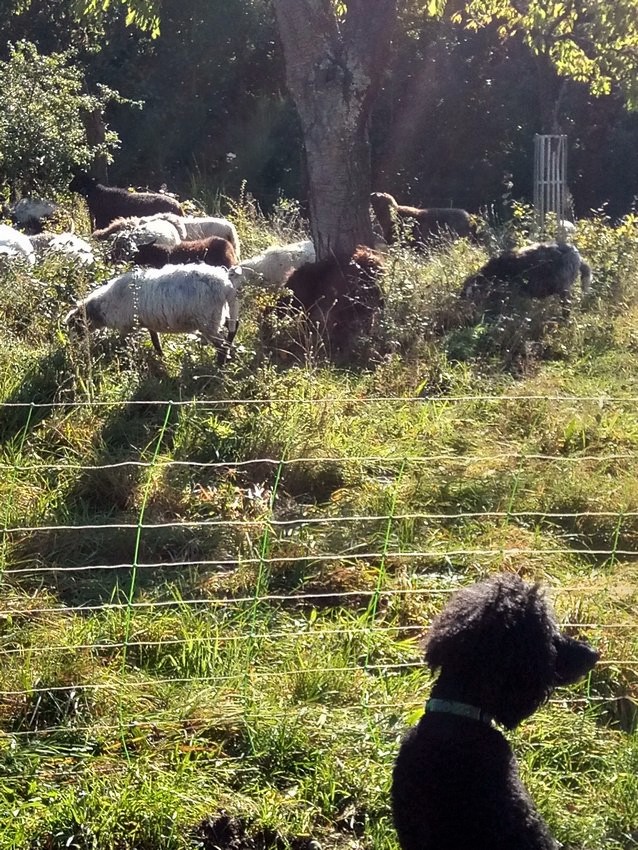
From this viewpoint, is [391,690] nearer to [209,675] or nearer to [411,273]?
[209,675]

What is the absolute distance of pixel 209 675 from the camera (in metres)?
3.98

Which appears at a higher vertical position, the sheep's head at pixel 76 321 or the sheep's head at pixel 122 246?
the sheep's head at pixel 122 246

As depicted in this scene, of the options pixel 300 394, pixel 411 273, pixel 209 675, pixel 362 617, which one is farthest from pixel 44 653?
pixel 411 273

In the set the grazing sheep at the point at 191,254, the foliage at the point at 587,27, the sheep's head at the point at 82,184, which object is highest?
the foliage at the point at 587,27

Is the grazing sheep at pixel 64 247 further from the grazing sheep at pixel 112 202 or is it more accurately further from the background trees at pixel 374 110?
the background trees at pixel 374 110

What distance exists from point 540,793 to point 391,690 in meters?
0.72

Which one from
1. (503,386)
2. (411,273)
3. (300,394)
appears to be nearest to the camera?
(300,394)

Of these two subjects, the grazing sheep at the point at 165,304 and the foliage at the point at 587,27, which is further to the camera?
the foliage at the point at 587,27

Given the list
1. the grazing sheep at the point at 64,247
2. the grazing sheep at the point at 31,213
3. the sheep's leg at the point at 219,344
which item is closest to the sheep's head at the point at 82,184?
the grazing sheep at the point at 31,213

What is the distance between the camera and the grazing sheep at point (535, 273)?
32.4ft

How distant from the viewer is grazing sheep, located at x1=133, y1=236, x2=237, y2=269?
10.7 m

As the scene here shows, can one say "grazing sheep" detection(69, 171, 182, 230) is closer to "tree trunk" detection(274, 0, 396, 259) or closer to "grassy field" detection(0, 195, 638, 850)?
"tree trunk" detection(274, 0, 396, 259)

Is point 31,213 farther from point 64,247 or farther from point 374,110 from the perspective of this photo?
point 374,110

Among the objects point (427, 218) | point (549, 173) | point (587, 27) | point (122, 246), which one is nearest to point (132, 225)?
point (122, 246)
